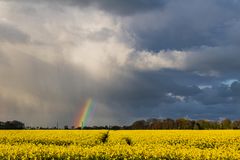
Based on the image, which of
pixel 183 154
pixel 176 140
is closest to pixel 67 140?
pixel 176 140

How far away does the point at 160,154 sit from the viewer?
2456 centimetres

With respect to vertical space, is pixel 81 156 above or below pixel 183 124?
below

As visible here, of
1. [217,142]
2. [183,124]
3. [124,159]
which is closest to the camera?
[124,159]

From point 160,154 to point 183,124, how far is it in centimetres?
13658

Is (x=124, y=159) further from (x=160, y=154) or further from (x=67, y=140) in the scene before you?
(x=67, y=140)

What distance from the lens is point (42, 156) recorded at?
24.2m

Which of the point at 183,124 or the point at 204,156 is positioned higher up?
the point at 183,124

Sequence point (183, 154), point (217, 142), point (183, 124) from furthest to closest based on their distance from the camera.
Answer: point (183, 124)
point (217, 142)
point (183, 154)

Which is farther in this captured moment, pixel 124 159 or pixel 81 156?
pixel 81 156

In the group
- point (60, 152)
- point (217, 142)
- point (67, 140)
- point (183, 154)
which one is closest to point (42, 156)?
point (60, 152)

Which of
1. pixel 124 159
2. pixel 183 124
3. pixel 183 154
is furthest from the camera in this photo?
pixel 183 124

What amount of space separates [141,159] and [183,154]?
2240 mm

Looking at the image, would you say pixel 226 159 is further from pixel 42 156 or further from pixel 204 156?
pixel 42 156

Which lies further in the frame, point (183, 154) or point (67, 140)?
point (67, 140)
